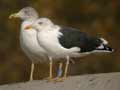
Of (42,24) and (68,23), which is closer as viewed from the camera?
(42,24)

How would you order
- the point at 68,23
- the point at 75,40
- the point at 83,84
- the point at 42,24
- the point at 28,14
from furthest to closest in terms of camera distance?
1. the point at 68,23
2. the point at 28,14
3. the point at 75,40
4. the point at 42,24
5. the point at 83,84

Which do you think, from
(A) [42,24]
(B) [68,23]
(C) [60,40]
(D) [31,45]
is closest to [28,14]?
(D) [31,45]

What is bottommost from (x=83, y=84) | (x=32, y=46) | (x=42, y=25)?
(x=83, y=84)

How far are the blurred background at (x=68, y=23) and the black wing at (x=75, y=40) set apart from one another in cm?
570

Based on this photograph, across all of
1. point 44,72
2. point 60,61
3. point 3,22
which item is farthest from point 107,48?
point 3,22

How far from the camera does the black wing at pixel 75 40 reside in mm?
11445

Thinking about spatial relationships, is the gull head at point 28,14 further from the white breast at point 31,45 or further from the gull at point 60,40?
the gull at point 60,40

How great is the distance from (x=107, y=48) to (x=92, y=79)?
2.01 feet

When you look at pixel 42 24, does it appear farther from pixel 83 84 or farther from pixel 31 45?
pixel 83 84

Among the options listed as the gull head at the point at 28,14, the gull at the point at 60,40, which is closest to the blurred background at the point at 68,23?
the gull head at the point at 28,14

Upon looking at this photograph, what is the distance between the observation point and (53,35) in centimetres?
1133

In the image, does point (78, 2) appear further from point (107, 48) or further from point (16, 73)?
point (107, 48)

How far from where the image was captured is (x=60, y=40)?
11367mm

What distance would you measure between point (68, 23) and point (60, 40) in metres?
Result: 6.16
